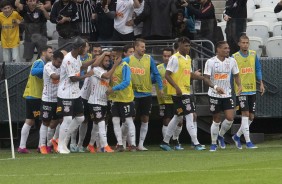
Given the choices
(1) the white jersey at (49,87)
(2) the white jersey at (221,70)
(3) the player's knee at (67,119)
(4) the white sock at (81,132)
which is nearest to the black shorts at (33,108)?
(1) the white jersey at (49,87)

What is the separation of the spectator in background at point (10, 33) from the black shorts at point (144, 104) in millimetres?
4682

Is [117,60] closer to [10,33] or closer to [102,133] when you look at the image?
[102,133]

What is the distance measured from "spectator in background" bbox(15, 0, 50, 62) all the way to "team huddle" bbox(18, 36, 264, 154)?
320 centimetres

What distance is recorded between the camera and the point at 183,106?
2209cm

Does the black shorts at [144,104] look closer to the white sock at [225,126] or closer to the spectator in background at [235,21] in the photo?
the white sock at [225,126]

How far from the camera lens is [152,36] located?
25.4m

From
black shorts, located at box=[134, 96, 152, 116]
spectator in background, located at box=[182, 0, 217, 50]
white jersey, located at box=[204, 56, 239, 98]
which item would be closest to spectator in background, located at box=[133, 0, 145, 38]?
spectator in background, located at box=[182, 0, 217, 50]

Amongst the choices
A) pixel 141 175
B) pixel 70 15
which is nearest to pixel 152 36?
pixel 70 15

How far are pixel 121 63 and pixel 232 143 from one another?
12.1ft

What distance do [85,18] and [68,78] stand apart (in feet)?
15.5

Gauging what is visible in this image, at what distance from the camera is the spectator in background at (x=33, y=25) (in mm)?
26109

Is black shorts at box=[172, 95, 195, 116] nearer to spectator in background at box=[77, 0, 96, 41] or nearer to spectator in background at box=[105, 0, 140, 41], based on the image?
spectator in background at box=[105, 0, 140, 41]

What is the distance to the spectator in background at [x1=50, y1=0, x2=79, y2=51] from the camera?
25703 mm

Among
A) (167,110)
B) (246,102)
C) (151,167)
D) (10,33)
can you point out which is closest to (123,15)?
(10,33)
